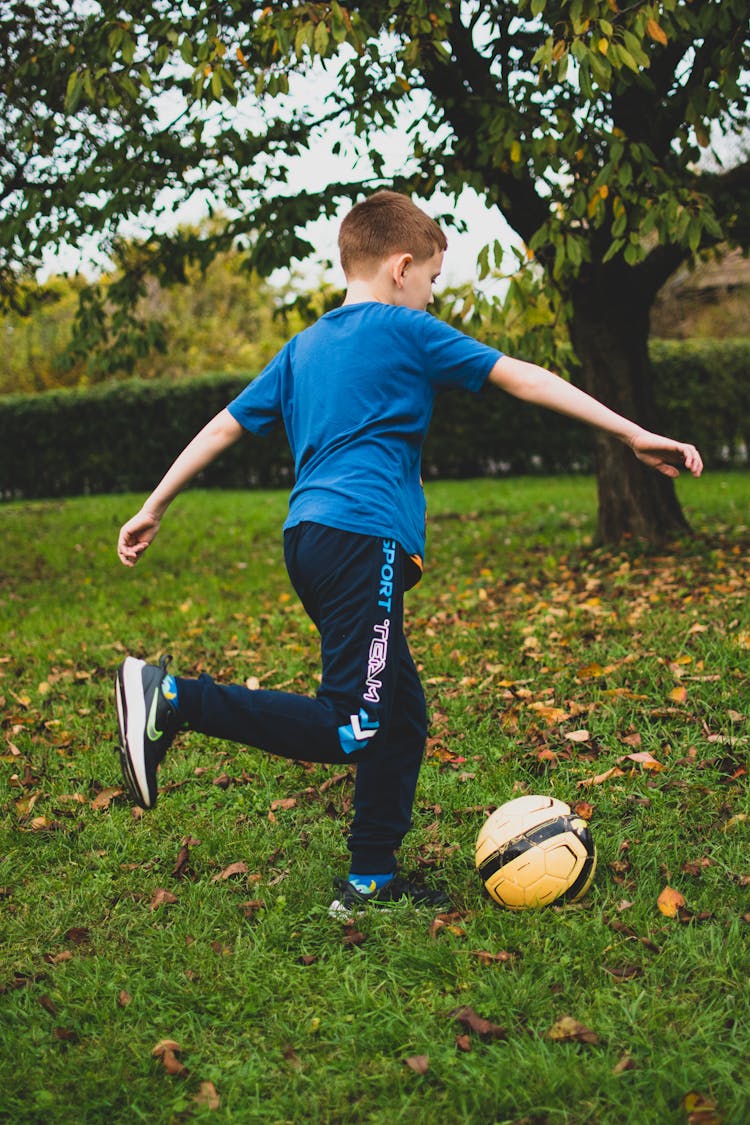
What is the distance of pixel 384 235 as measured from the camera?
9.37 ft

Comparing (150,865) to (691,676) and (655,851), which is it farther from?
(691,676)

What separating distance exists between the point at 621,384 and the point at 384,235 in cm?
637

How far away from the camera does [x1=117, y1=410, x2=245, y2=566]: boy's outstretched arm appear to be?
2.95 metres

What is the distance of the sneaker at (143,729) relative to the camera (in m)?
2.55

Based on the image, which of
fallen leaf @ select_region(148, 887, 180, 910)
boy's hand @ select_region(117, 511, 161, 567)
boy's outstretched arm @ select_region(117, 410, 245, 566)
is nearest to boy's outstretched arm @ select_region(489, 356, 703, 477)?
boy's outstretched arm @ select_region(117, 410, 245, 566)

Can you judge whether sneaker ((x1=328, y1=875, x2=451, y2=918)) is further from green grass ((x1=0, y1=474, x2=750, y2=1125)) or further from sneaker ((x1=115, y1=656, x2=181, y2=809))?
sneaker ((x1=115, y1=656, x2=181, y2=809))

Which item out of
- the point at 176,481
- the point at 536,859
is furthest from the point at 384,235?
the point at 536,859

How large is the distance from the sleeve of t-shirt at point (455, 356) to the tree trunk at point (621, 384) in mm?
6316

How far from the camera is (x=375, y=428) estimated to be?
2.74 m

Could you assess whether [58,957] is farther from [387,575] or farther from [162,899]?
[387,575]

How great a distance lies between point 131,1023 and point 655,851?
1762 mm

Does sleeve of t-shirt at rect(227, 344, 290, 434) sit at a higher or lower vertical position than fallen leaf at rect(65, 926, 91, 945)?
higher

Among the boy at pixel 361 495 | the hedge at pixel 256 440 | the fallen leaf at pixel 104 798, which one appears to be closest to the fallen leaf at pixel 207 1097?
the boy at pixel 361 495

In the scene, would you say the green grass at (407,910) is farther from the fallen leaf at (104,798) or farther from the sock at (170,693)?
the sock at (170,693)
